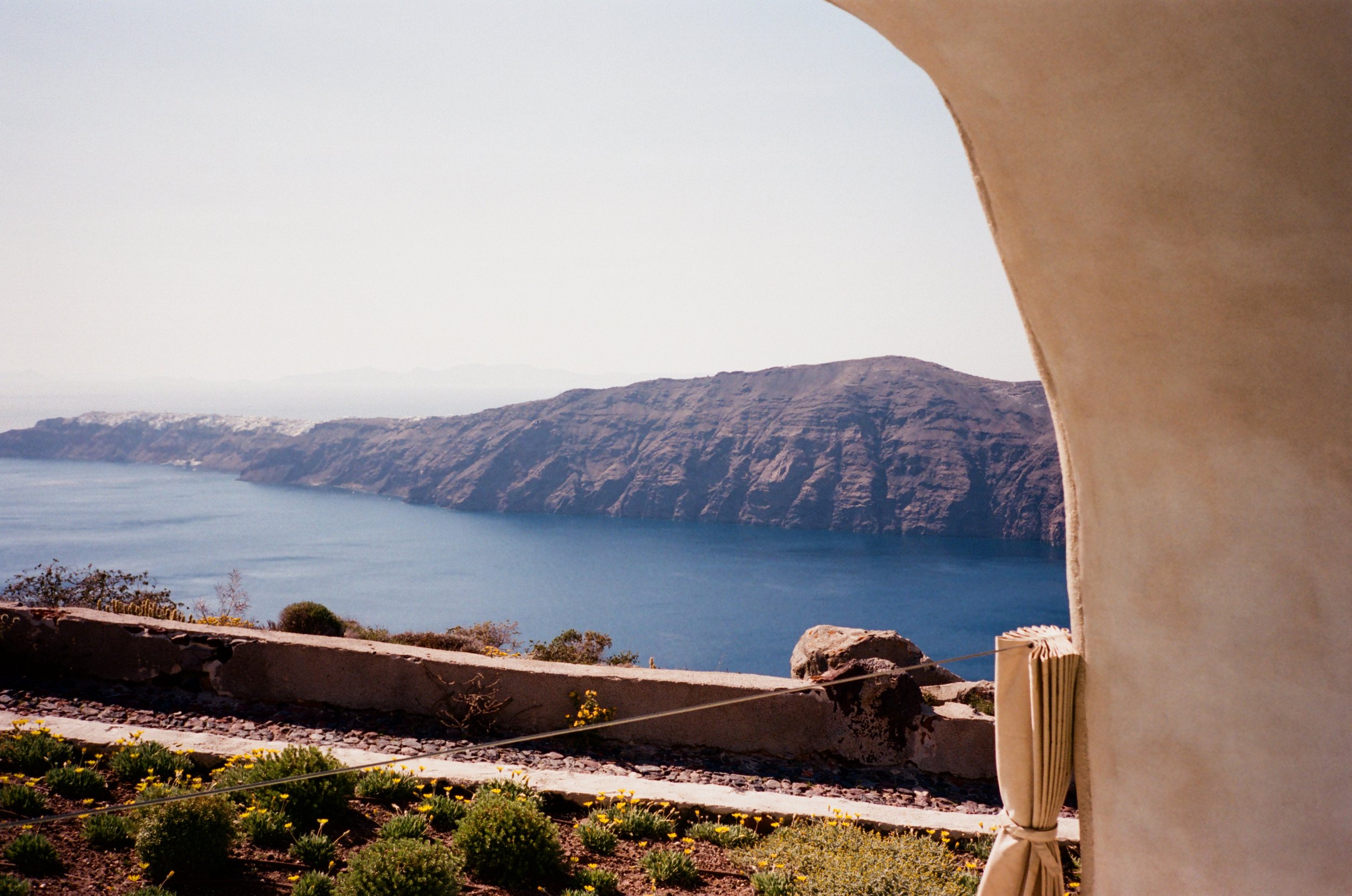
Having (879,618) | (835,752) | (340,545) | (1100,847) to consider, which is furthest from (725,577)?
(1100,847)

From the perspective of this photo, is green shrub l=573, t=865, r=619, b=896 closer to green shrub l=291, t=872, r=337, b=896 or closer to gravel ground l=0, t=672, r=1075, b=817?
green shrub l=291, t=872, r=337, b=896

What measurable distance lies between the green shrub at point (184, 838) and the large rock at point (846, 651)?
12.7ft

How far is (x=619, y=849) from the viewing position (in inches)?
140

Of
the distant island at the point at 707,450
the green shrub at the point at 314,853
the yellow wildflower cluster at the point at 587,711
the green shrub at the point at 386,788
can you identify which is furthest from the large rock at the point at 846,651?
the distant island at the point at 707,450

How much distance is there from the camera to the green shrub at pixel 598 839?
11.5 ft

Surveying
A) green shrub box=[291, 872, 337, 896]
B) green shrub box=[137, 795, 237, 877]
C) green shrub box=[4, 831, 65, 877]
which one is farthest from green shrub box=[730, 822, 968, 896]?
green shrub box=[4, 831, 65, 877]

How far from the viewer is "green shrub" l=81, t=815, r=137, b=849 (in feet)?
10.3

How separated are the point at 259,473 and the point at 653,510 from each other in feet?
90.2

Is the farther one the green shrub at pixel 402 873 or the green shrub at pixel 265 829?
the green shrub at pixel 265 829

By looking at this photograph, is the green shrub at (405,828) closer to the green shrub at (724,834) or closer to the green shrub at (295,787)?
the green shrub at (295,787)

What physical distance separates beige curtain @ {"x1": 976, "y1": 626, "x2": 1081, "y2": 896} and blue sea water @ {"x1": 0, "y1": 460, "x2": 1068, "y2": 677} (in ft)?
79.2

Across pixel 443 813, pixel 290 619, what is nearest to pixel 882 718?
pixel 443 813

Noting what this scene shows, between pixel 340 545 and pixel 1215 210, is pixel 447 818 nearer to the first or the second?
pixel 1215 210

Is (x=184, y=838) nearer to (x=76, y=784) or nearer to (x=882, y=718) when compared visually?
(x=76, y=784)
